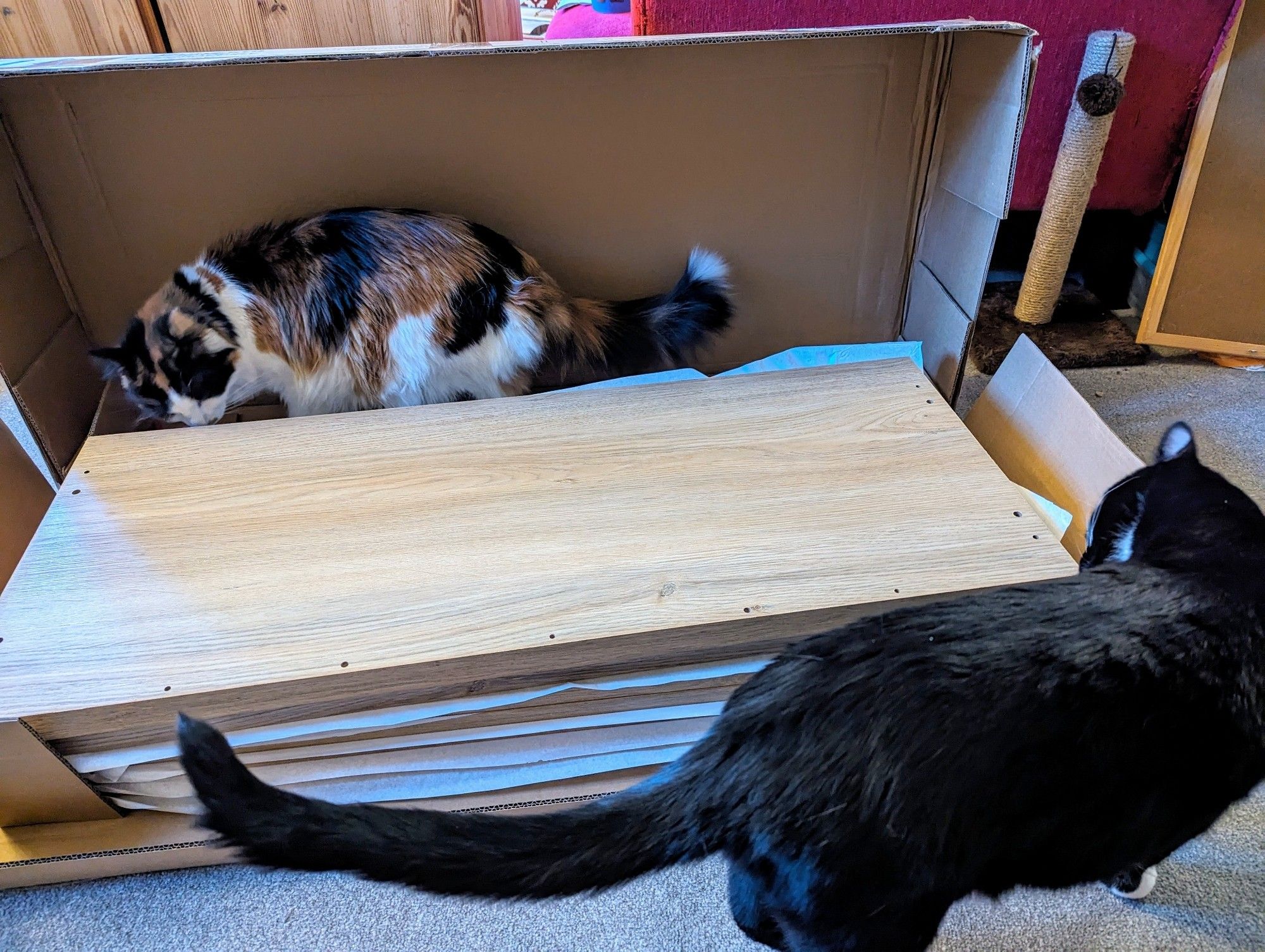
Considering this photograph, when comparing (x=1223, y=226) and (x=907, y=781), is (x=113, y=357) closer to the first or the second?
(x=907, y=781)

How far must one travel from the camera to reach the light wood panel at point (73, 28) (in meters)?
1.02

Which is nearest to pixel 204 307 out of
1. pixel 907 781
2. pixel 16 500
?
→ pixel 16 500

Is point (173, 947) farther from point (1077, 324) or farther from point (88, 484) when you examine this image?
point (1077, 324)

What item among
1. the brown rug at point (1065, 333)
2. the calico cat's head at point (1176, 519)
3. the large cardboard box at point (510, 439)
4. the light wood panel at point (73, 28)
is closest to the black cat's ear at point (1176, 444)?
the calico cat's head at point (1176, 519)

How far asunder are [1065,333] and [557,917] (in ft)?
5.14

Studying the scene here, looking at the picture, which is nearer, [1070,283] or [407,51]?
[407,51]

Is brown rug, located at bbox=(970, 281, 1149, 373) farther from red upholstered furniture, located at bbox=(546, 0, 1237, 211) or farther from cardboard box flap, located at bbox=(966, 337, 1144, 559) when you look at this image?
cardboard box flap, located at bbox=(966, 337, 1144, 559)

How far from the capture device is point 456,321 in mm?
1169

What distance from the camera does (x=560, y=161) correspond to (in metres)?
1.23

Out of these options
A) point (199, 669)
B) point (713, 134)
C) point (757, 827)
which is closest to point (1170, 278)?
point (713, 134)

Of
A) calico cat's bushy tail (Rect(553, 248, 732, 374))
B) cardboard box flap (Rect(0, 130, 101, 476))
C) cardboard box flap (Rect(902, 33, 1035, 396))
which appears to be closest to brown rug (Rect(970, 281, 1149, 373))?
cardboard box flap (Rect(902, 33, 1035, 396))

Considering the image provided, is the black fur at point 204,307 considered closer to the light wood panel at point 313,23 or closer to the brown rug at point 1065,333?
the light wood panel at point 313,23

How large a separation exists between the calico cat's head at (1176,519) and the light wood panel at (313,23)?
104 centimetres

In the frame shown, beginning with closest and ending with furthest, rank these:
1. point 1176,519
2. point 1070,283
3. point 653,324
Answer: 1. point 1176,519
2. point 653,324
3. point 1070,283
